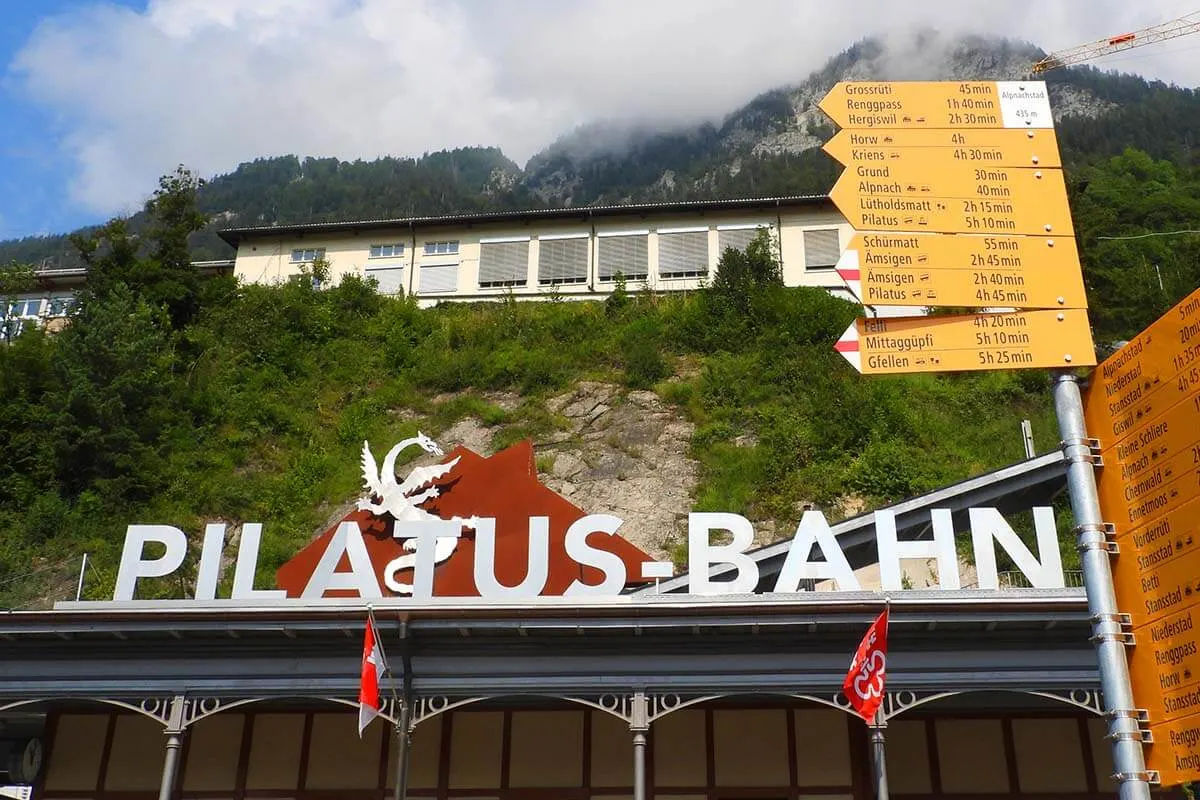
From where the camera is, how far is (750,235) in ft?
169

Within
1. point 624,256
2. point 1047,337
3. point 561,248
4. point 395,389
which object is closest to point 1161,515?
point 1047,337

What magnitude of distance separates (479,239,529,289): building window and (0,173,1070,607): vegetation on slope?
1.73 meters

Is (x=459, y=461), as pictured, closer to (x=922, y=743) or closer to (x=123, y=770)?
(x=123, y=770)

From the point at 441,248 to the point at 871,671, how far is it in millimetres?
43339

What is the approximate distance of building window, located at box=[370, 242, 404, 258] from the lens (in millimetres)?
54750

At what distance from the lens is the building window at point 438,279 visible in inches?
2095

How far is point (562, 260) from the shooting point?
5300cm

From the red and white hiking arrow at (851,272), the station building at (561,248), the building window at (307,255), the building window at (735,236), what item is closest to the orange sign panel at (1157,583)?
the red and white hiking arrow at (851,272)

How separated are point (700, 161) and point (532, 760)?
461 feet

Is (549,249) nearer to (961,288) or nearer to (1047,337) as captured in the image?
(961,288)

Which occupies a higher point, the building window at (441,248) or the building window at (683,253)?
→ the building window at (441,248)

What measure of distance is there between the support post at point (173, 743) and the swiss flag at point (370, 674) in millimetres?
3268

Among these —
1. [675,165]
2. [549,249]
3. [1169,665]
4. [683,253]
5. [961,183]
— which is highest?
[675,165]

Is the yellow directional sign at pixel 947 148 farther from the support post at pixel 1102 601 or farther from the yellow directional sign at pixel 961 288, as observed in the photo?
the support post at pixel 1102 601
